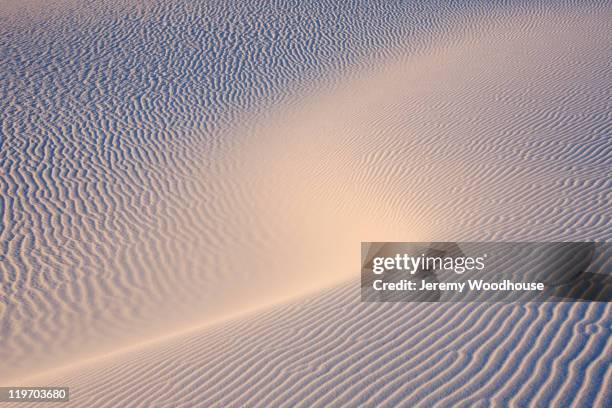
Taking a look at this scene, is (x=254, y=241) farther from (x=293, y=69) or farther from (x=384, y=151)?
(x=293, y=69)

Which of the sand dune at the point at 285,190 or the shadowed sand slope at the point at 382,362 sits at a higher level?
the sand dune at the point at 285,190

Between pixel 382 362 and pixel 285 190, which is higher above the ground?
pixel 285 190

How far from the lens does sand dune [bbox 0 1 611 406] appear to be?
4.57 m

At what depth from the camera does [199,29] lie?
1866 centimetres

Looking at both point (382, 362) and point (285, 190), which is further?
point (285, 190)

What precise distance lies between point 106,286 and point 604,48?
14930 mm

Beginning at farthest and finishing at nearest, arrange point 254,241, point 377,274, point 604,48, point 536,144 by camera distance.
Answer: point 604,48 < point 536,144 < point 254,241 < point 377,274

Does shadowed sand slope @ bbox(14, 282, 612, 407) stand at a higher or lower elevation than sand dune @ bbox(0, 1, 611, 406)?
lower

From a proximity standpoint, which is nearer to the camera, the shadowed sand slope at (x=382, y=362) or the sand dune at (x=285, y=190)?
the shadowed sand slope at (x=382, y=362)

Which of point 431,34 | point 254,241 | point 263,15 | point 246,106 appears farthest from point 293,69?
point 254,241

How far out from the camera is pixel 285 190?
35.0 ft

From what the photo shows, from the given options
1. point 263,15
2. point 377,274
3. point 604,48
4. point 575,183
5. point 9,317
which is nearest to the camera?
point 377,274

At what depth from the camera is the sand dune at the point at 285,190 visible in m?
4.57

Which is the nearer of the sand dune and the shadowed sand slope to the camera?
the shadowed sand slope
